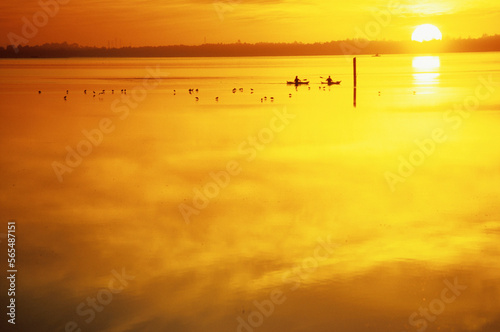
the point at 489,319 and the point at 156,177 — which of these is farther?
the point at 156,177

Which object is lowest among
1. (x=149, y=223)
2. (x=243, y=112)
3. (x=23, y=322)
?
(x=23, y=322)

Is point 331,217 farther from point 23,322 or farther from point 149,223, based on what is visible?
point 23,322

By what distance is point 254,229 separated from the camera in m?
13.9

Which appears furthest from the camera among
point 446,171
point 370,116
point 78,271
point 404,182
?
point 370,116

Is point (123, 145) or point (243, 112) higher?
point (243, 112)

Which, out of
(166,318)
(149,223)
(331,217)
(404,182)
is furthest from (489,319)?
(404,182)

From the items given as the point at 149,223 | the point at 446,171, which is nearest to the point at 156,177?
the point at 149,223

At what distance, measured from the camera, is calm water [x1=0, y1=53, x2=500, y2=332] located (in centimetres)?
998

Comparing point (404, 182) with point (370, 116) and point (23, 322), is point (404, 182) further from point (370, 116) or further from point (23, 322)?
point (370, 116)

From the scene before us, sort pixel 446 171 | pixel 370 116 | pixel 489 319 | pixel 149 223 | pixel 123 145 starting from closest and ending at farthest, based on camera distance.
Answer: pixel 489 319
pixel 149 223
pixel 446 171
pixel 123 145
pixel 370 116

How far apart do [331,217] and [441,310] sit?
5.06m

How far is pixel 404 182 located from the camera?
719 inches

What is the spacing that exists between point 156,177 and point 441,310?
415 inches

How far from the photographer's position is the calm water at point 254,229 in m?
9.98
